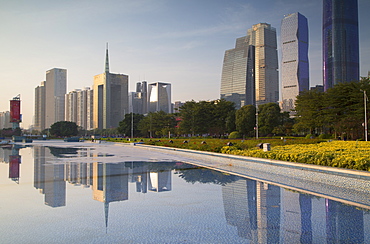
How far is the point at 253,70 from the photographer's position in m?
178

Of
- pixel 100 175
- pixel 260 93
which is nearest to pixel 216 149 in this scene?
pixel 100 175

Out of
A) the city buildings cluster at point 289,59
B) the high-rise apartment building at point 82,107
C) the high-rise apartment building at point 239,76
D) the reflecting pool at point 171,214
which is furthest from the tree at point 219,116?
the high-rise apartment building at point 82,107

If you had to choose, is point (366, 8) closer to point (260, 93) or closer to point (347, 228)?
point (260, 93)

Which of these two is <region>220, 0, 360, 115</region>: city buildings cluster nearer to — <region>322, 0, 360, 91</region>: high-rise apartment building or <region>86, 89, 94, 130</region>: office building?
<region>322, 0, 360, 91</region>: high-rise apartment building

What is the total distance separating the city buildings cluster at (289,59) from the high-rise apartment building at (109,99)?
194 ft

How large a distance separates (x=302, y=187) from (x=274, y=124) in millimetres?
44476

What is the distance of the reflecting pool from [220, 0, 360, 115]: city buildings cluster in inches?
5846

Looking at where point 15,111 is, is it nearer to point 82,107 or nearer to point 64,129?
point 64,129

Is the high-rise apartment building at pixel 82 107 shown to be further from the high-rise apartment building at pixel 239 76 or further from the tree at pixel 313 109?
the tree at pixel 313 109

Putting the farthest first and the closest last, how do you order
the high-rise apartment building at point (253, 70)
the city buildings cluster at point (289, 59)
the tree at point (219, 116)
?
the city buildings cluster at point (289, 59) → the high-rise apartment building at point (253, 70) → the tree at point (219, 116)

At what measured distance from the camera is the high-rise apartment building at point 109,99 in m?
160

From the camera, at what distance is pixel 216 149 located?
59.3 feet

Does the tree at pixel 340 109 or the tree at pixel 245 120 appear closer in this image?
the tree at pixel 340 109


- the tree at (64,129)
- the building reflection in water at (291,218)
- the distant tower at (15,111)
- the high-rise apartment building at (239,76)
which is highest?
the high-rise apartment building at (239,76)
